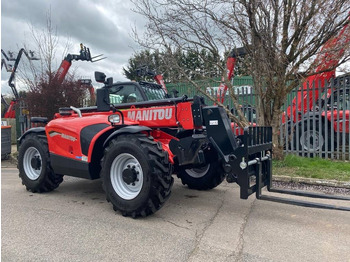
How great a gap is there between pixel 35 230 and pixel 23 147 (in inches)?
103

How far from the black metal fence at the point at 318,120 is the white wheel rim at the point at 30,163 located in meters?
4.81

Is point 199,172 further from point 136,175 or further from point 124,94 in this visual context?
point 124,94

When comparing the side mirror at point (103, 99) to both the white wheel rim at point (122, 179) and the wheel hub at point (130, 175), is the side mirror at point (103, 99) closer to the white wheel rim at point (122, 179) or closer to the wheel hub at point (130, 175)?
the white wheel rim at point (122, 179)

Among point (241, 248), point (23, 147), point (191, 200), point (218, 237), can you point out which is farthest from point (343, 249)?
point (23, 147)

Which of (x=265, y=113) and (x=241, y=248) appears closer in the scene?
(x=241, y=248)

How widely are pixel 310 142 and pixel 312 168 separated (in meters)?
1.88

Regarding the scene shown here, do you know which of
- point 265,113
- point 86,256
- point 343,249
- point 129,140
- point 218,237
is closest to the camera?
point 86,256

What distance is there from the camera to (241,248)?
3.39 metres

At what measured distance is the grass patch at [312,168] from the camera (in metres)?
6.60

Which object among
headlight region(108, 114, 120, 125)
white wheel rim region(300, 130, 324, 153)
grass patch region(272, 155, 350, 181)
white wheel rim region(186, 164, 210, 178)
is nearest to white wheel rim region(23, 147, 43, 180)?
headlight region(108, 114, 120, 125)

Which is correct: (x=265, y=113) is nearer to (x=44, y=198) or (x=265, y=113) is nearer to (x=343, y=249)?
(x=343, y=249)

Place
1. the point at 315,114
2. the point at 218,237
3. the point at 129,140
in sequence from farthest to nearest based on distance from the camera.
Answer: the point at 315,114 < the point at 129,140 < the point at 218,237

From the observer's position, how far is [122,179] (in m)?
4.57

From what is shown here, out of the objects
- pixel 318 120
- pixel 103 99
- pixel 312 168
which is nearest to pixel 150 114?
pixel 103 99
